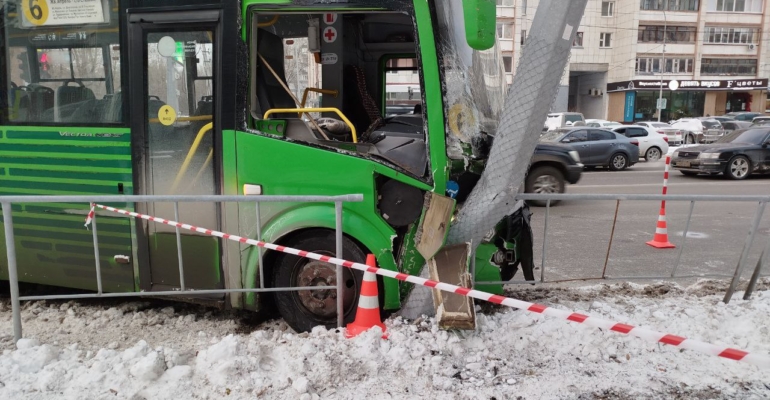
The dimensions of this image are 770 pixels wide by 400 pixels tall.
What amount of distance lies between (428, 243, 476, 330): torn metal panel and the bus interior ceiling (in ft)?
2.07

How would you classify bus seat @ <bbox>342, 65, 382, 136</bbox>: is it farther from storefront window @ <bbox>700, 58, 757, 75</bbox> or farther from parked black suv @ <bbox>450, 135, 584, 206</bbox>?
storefront window @ <bbox>700, 58, 757, 75</bbox>

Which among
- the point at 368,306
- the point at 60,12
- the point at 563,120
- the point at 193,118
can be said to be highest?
the point at 60,12

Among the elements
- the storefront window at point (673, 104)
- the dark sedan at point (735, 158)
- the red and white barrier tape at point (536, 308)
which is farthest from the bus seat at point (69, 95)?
the storefront window at point (673, 104)

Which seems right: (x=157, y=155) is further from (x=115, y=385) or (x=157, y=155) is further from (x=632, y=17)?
(x=632, y=17)

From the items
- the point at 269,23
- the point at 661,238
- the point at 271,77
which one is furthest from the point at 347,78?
the point at 661,238

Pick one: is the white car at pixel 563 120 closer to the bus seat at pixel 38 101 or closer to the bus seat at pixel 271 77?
the bus seat at pixel 271 77

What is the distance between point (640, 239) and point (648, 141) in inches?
622

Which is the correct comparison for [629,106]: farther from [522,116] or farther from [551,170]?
[522,116]

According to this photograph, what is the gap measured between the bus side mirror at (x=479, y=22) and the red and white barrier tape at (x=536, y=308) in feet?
4.93

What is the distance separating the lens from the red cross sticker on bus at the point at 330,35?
5410 millimetres

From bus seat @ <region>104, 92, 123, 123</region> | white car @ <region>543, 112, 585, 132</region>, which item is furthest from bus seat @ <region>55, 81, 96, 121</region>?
white car @ <region>543, 112, 585, 132</region>

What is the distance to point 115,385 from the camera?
10.6 feet

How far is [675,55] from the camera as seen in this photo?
4922 centimetres

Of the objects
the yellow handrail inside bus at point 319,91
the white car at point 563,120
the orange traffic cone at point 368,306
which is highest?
the yellow handrail inside bus at point 319,91
